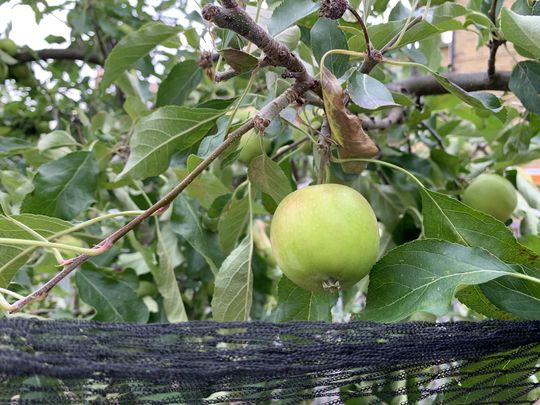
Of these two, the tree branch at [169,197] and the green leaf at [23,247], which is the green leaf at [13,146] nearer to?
the green leaf at [23,247]

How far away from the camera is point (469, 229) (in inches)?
24.2

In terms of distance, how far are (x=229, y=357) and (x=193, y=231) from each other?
55 centimetres

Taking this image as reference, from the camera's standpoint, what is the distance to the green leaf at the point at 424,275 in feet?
1.66

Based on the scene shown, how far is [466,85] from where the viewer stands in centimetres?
97

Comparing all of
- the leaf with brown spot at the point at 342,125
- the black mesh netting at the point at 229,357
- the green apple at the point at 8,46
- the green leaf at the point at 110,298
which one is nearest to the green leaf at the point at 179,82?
the green leaf at the point at 110,298

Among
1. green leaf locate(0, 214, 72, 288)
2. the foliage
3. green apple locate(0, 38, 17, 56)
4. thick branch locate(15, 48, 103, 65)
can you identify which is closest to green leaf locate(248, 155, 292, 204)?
the foliage

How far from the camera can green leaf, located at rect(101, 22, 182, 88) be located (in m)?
0.86

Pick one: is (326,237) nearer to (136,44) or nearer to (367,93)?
(367,93)

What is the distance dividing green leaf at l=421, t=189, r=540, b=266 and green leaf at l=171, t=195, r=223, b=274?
0.39 metres

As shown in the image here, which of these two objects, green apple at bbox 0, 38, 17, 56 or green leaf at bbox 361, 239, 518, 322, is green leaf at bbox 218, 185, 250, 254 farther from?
green apple at bbox 0, 38, 17, 56

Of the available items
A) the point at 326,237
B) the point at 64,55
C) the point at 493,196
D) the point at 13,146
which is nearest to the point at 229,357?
the point at 326,237

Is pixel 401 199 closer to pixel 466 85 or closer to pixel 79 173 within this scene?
pixel 466 85

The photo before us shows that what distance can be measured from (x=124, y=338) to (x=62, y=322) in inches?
1.8

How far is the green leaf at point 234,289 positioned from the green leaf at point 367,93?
259 mm
